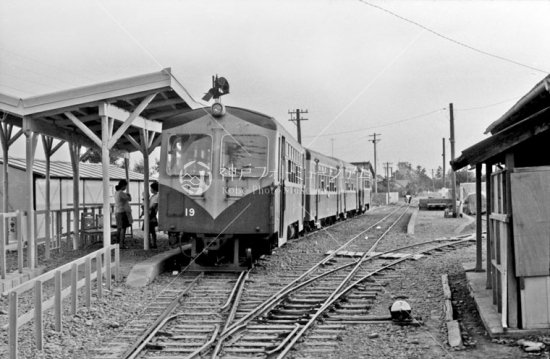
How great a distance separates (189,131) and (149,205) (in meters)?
3.38

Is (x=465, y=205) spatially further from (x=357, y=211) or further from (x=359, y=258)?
(x=359, y=258)

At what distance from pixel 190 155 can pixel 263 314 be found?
429cm

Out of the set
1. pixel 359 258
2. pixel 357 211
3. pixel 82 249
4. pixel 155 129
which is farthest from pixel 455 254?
pixel 357 211

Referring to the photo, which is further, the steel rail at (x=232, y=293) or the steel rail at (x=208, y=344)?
the steel rail at (x=232, y=293)

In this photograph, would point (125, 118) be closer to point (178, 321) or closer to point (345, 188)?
point (178, 321)

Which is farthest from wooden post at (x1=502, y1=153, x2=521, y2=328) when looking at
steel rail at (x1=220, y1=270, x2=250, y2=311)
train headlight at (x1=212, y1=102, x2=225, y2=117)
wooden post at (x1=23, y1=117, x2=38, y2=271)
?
wooden post at (x1=23, y1=117, x2=38, y2=271)

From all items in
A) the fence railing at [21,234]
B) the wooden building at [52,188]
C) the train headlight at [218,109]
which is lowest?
the fence railing at [21,234]

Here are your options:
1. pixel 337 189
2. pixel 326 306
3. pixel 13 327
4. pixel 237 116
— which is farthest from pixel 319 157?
pixel 13 327

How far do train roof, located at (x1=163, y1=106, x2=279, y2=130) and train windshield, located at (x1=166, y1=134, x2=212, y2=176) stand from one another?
337 millimetres

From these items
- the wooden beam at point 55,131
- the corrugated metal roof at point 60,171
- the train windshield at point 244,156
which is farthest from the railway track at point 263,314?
the corrugated metal roof at point 60,171

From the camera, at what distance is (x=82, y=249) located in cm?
1516

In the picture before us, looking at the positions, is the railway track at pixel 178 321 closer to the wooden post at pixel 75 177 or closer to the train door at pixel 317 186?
the wooden post at pixel 75 177

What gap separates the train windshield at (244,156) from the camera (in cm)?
1149

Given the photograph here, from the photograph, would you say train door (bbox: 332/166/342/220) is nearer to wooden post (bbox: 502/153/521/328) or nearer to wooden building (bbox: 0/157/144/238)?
wooden building (bbox: 0/157/144/238)
